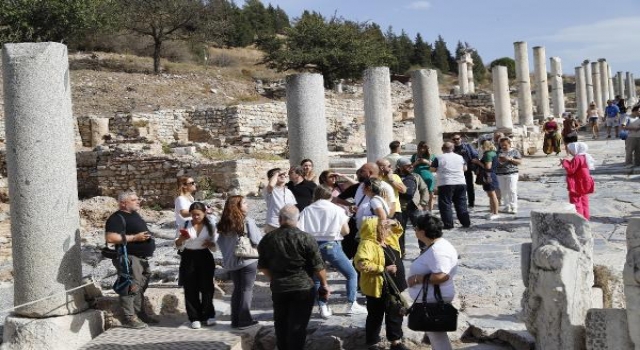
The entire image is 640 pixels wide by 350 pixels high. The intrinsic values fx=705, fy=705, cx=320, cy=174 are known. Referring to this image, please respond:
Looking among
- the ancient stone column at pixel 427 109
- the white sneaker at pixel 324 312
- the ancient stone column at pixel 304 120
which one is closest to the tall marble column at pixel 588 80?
the ancient stone column at pixel 427 109

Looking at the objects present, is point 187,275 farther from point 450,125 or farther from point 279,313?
point 450,125

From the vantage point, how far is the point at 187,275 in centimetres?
708

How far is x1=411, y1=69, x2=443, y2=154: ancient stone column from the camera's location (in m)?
15.8

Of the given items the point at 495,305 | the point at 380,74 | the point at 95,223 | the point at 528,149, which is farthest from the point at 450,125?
the point at 495,305

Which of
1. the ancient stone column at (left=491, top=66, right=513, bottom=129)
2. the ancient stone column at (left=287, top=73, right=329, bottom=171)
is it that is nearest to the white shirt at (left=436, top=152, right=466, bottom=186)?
the ancient stone column at (left=287, top=73, right=329, bottom=171)

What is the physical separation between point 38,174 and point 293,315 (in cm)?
286

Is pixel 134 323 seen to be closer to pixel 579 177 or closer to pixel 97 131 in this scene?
pixel 579 177

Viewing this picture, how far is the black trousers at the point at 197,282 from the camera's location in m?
7.06

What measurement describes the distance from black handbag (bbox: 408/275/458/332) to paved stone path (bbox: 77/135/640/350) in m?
0.81

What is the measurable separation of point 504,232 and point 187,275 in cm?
567

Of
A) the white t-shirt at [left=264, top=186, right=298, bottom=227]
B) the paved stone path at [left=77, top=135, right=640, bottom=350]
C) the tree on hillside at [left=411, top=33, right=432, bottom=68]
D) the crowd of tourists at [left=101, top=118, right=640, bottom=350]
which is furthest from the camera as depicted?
the tree on hillside at [left=411, top=33, right=432, bottom=68]

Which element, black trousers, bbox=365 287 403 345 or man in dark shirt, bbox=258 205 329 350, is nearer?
man in dark shirt, bbox=258 205 329 350

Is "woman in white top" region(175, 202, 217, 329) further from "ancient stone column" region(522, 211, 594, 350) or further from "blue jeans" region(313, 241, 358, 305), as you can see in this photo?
"ancient stone column" region(522, 211, 594, 350)

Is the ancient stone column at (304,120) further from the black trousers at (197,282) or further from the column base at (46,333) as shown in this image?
the column base at (46,333)
